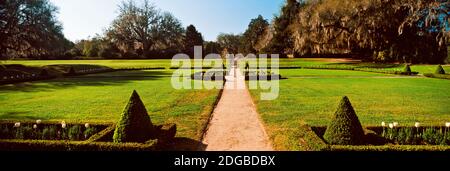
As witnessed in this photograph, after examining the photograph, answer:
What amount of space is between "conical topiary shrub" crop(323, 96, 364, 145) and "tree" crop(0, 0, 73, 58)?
114 feet

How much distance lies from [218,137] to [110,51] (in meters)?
61.9

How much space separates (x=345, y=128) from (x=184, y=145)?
3.54 m

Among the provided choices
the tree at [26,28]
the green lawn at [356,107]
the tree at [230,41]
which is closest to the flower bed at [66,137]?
the green lawn at [356,107]

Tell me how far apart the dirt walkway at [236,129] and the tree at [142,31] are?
50.7 meters

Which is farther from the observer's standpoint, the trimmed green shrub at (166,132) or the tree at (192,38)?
the tree at (192,38)

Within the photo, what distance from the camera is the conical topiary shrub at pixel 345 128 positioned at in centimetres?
686

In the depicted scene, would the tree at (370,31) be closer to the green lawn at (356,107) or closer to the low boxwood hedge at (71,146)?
the green lawn at (356,107)

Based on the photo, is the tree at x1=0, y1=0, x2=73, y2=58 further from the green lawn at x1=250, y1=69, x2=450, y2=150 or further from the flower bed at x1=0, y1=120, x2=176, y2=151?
the flower bed at x1=0, y1=120, x2=176, y2=151

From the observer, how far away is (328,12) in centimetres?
3894

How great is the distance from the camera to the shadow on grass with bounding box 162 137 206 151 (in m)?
7.32

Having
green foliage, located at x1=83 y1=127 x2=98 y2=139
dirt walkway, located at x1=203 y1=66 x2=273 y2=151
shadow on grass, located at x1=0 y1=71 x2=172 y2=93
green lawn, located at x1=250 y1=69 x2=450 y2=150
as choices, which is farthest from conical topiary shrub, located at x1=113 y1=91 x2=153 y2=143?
shadow on grass, located at x1=0 y1=71 x2=172 y2=93

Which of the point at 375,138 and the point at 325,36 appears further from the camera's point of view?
the point at 325,36
